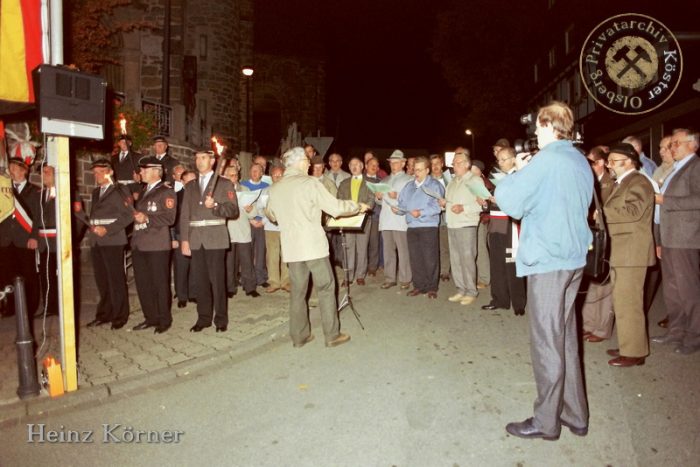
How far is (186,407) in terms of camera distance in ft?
14.6

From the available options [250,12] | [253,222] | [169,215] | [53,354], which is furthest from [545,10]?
[53,354]

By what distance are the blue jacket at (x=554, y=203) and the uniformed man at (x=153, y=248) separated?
497 centimetres

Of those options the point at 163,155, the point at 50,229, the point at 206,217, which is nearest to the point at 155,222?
the point at 206,217

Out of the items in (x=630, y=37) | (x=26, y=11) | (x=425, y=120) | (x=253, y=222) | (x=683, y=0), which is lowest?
(x=253, y=222)

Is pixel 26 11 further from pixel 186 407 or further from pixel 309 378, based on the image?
pixel 309 378

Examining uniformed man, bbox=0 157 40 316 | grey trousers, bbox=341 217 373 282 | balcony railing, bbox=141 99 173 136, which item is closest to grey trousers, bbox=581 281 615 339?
grey trousers, bbox=341 217 373 282

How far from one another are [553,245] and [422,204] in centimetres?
501

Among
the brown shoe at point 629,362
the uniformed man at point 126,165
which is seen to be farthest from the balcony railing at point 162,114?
the brown shoe at point 629,362

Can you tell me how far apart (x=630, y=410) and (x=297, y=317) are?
3.52 metres

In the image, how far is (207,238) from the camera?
6.67m

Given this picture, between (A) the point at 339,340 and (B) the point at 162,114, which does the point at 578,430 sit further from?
(B) the point at 162,114

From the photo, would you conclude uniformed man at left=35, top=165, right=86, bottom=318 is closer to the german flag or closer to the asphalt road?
the german flag

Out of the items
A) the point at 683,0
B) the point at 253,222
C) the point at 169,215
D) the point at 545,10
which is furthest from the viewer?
the point at 545,10

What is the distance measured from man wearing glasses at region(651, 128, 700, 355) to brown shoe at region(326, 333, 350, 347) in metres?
3.66
